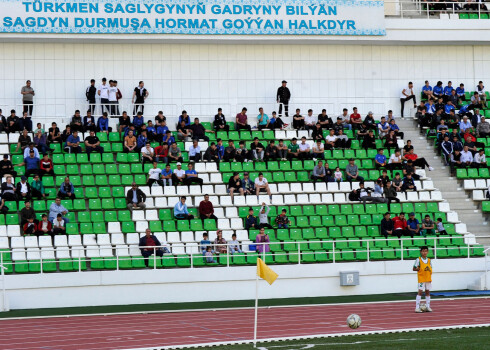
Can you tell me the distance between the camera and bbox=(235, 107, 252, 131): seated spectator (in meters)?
36.0

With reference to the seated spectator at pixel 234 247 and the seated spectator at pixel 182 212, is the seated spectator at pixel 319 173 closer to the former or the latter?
the seated spectator at pixel 182 212

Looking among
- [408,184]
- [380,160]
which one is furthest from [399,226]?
[380,160]

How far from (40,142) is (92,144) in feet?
5.35

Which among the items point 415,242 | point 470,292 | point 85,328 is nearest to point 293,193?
point 415,242

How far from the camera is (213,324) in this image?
22.8m

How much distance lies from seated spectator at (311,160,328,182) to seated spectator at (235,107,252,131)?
11.9ft

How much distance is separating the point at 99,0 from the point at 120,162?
19.9 feet

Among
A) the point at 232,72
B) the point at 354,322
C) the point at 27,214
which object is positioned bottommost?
the point at 354,322

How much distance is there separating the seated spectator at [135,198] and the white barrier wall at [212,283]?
130 inches

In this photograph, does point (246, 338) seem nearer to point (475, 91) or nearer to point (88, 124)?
point (88, 124)

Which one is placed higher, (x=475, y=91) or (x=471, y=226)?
(x=475, y=91)

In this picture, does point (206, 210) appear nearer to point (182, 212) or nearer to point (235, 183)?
point (182, 212)

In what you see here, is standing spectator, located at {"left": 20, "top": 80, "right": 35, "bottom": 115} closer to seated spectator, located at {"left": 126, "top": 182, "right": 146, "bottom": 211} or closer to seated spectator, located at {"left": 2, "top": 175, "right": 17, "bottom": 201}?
seated spectator, located at {"left": 2, "top": 175, "right": 17, "bottom": 201}

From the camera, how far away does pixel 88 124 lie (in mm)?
34219
